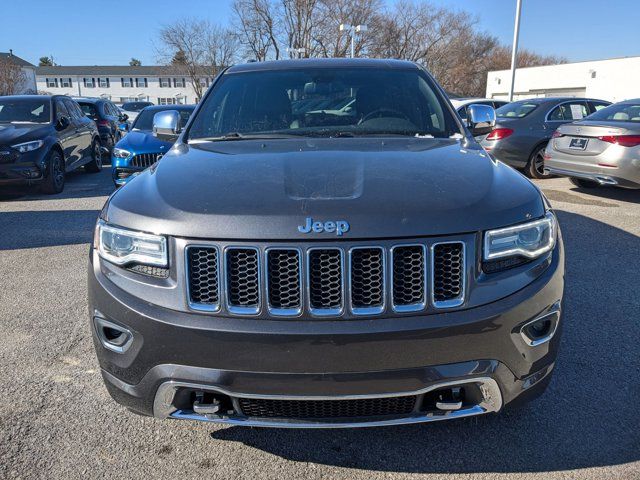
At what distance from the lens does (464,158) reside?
2.59 meters

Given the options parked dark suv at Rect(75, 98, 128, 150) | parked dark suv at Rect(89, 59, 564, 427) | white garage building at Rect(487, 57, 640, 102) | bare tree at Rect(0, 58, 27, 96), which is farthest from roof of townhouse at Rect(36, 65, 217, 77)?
parked dark suv at Rect(89, 59, 564, 427)

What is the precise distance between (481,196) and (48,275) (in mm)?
→ 4262

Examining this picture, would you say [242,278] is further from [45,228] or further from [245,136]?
[45,228]

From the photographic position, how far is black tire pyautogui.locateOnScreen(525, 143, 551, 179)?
9984 mm

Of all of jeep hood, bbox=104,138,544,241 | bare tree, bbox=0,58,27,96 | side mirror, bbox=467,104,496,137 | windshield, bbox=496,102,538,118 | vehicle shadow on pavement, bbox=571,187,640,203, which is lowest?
vehicle shadow on pavement, bbox=571,187,640,203

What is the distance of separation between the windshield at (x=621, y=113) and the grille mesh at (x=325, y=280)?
25.4 feet

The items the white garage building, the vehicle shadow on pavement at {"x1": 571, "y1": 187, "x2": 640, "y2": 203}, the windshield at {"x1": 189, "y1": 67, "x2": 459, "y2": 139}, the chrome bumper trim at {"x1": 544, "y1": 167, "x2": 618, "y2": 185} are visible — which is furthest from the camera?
the white garage building

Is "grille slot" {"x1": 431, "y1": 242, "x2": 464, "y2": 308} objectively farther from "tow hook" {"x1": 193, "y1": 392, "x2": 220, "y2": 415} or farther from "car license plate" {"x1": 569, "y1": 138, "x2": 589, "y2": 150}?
"car license plate" {"x1": 569, "y1": 138, "x2": 589, "y2": 150}

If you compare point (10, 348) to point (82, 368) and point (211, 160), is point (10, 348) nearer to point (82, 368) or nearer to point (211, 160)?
point (82, 368)

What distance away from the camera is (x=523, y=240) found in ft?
6.73

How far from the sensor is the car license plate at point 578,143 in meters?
7.95

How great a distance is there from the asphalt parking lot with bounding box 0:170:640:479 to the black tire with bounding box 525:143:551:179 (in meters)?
6.75

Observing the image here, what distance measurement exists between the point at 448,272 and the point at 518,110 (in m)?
9.61

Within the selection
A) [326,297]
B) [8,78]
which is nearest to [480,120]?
[326,297]
